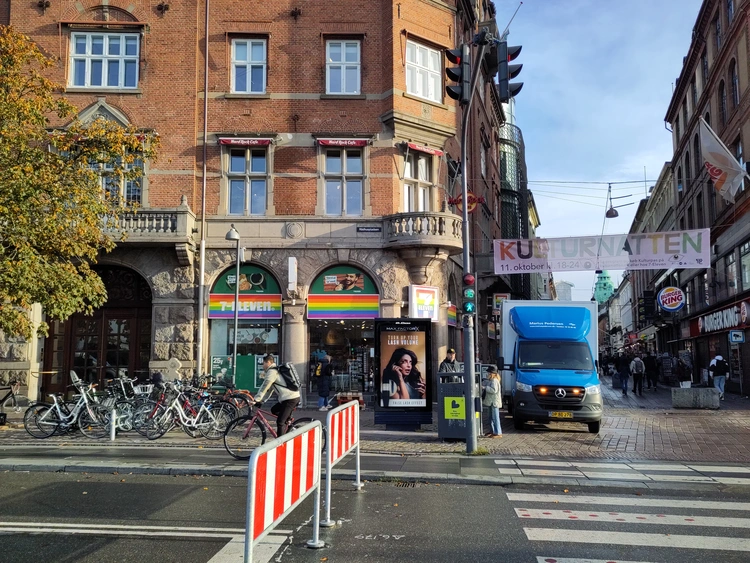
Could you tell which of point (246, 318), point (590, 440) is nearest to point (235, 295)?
point (246, 318)

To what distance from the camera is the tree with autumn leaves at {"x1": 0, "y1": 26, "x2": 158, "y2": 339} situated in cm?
1266

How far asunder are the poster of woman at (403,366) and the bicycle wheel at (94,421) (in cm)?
589

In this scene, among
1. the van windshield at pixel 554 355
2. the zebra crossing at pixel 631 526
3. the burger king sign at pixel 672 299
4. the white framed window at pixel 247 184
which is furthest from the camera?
the burger king sign at pixel 672 299

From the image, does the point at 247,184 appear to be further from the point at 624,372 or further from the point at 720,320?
the point at 720,320

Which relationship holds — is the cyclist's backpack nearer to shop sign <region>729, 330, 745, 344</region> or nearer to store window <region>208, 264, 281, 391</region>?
store window <region>208, 264, 281, 391</region>

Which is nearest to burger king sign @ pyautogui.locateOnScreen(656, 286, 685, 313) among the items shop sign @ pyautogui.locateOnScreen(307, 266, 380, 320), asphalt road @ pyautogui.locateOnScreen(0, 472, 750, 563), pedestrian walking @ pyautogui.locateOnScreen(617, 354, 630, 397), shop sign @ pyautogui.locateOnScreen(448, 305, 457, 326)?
pedestrian walking @ pyautogui.locateOnScreen(617, 354, 630, 397)

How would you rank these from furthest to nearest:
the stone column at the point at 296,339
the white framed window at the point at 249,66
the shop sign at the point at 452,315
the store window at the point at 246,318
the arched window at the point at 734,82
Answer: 1. the arched window at the point at 734,82
2. the shop sign at the point at 452,315
3. the white framed window at the point at 249,66
4. the store window at the point at 246,318
5. the stone column at the point at 296,339

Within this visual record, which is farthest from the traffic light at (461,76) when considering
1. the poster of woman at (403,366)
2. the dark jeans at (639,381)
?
the dark jeans at (639,381)

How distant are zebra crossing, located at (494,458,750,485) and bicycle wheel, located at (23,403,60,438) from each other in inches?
360

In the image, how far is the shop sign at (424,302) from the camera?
20844 millimetres

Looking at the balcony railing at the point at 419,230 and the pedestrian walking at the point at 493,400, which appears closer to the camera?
the pedestrian walking at the point at 493,400

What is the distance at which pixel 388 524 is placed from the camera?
22.4 feet

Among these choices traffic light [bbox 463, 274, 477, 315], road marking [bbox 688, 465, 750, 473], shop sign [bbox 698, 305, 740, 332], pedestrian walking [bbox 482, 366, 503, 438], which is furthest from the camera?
shop sign [bbox 698, 305, 740, 332]

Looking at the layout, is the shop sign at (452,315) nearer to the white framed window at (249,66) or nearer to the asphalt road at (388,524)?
the white framed window at (249,66)
